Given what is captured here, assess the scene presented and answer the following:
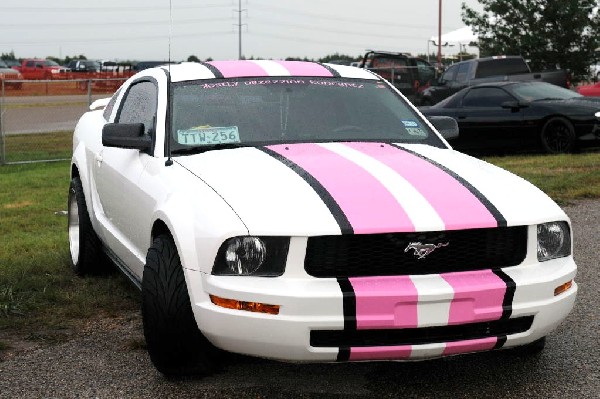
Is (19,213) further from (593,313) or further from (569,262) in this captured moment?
(569,262)

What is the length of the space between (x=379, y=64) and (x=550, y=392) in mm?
21514

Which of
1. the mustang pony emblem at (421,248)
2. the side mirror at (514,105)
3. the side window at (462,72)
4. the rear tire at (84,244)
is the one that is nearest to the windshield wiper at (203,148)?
the mustang pony emblem at (421,248)

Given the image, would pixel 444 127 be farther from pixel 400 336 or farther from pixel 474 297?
pixel 400 336

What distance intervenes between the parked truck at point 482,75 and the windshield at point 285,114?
1679cm

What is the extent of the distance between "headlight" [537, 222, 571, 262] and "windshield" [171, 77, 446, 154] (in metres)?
1.19

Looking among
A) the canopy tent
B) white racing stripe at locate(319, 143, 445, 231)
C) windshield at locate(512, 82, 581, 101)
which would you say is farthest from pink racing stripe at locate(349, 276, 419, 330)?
the canopy tent

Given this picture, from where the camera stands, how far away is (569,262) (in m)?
4.37

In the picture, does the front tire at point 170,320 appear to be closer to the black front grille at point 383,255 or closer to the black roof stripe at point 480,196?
the black front grille at point 383,255

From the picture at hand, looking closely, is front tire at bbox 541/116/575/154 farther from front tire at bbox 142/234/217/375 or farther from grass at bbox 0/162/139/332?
front tire at bbox 142/234/217/375

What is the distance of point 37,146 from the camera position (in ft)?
66.3

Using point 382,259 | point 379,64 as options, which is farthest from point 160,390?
point 379,64

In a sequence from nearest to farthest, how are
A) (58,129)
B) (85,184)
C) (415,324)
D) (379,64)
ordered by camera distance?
1. (415,324)
2. (85,184)
3. (58,129)
4. (379,64)

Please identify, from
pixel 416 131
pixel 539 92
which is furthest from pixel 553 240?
pixel 539 92

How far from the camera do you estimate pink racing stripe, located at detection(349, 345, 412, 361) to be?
3846 mm
